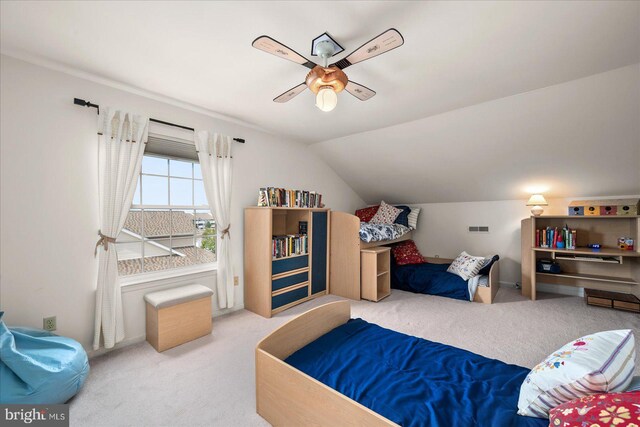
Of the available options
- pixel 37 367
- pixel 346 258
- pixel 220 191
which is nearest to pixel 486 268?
pixel 346 258

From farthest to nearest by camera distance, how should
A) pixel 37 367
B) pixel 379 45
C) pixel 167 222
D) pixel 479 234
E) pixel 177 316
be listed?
1. pixel 479 234
2. pixel 167 222
3. pixel 177 316
4. pixel 37 367
5. pixel 379 45

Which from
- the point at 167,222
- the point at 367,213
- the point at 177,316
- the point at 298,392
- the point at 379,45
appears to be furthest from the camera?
the point at 367,213

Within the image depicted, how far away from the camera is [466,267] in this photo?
3773mm

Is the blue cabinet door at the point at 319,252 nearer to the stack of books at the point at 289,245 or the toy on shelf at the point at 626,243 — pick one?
the stack of books at the point at 289,245

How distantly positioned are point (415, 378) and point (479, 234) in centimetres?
386

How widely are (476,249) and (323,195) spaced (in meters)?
2.79

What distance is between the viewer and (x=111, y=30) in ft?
5.53

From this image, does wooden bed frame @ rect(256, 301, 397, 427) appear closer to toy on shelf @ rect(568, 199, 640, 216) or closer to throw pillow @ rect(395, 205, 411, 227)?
throw pillow @ rect(395, 205, 411, 227)

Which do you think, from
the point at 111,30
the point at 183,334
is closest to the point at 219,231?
the point at 183,334

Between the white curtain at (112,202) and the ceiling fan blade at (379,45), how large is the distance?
2066mm

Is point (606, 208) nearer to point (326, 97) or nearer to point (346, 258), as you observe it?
point (346, 258)

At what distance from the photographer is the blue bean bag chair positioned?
1515 mm

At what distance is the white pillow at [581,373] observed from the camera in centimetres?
95

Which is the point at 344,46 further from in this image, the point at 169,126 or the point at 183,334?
the point at 183,334
